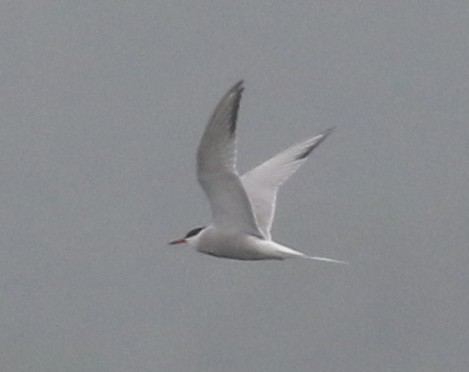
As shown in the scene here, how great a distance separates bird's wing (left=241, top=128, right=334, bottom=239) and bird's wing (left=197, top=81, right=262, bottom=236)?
1.79 meters

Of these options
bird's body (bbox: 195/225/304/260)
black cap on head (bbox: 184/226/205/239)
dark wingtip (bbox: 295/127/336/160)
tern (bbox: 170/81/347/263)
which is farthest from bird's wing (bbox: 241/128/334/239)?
bird's body (bbox: 195/225/304/260)

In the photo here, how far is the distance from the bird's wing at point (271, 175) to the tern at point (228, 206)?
0.23 meters

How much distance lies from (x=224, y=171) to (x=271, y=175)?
11.3 feet

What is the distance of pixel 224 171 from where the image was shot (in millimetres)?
18359

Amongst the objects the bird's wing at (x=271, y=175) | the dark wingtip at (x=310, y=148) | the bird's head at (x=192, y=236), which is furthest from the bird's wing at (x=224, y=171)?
the dark wingtip at (x=310, y=148)

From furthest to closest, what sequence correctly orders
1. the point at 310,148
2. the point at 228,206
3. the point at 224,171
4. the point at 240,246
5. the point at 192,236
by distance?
1. the point at 310,148
2. the point at 192,236
3. the point at 240,246
4. the point at 228,206
5. the point at 224,171

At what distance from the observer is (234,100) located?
17.5 metres

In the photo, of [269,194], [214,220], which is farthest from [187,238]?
[269,194]

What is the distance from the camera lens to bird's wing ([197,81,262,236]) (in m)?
17.6

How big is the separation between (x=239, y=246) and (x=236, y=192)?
0.71 metres

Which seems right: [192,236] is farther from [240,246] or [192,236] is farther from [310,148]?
[310,148]

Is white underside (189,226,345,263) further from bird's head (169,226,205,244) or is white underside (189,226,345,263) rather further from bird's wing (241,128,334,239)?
bird's wing (241,128,334,239)

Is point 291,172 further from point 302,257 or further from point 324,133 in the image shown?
point 302,257

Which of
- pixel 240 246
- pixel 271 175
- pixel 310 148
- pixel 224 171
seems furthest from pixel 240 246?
pixel 310 148
